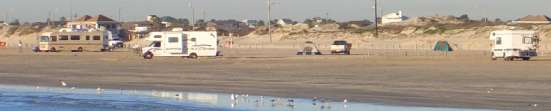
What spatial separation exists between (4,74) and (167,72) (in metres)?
6.11

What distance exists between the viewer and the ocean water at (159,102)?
2398cm

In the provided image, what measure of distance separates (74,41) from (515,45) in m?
38.4

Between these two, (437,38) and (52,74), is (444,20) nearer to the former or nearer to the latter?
(437,38)

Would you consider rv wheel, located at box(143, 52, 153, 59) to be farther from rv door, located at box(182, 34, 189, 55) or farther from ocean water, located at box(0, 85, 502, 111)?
ocean water, located at box(0, 85, 502, 111)

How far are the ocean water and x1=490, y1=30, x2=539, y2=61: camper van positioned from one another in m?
28.6

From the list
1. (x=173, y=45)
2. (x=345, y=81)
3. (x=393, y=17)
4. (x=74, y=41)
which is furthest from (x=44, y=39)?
(x=393, y=17)

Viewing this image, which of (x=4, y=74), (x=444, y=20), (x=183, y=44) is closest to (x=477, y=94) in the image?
(x=4, y=74)

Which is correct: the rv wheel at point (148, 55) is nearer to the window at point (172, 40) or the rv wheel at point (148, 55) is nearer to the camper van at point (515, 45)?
the window at point (172, 40)

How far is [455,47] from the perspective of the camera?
9044cm

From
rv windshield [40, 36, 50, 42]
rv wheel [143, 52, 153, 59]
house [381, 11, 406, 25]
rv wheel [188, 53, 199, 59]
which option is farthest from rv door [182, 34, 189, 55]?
house [381, 11, 406, 25]

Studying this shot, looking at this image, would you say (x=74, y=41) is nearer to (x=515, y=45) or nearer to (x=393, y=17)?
(x=515, y=45)

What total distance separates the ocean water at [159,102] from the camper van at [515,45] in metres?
28.6

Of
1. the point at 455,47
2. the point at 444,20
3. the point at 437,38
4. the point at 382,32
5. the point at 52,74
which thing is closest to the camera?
the point at 52,74

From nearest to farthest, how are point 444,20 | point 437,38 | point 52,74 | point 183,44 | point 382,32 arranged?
point 52,74 < point 183,44 < point 437,38 < point 382,32 < point 444,20
